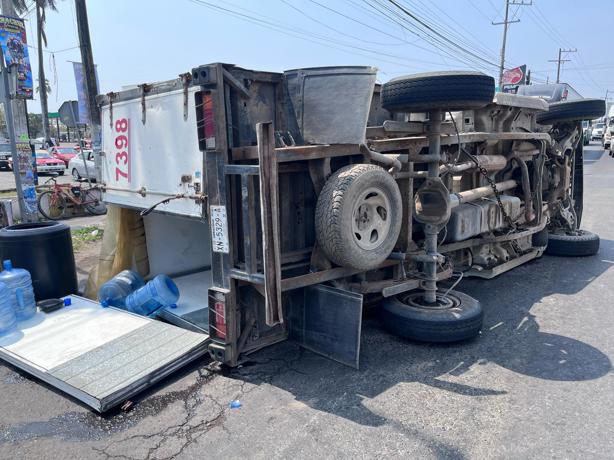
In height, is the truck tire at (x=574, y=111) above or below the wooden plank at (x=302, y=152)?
above

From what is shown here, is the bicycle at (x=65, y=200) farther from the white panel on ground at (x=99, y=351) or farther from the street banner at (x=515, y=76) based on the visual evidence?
the street banner at (x=515, y=76)

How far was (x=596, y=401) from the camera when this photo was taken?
3.23 metres

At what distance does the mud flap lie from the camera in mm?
3586

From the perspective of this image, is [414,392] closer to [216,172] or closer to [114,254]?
[216,172]

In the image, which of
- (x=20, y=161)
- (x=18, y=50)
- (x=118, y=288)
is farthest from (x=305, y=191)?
(x=20, y=161)

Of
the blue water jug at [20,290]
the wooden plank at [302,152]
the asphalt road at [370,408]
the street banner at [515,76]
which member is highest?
the street banner at [515,76]

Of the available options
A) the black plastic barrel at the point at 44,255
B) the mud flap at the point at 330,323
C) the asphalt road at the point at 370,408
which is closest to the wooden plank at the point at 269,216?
the mud flap at the point at 330,323

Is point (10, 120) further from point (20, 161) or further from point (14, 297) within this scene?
point (14, 297)

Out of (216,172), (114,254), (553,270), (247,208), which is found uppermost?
(216,172)

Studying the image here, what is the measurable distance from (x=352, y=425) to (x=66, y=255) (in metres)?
3.70

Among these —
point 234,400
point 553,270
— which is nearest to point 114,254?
point 234,400

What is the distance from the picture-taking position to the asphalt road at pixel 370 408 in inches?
109

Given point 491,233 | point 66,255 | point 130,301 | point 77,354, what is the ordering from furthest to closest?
point 491,233
point 66,255
point 130,301
point 77,354

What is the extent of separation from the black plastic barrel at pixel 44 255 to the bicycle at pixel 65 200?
24.0ft
